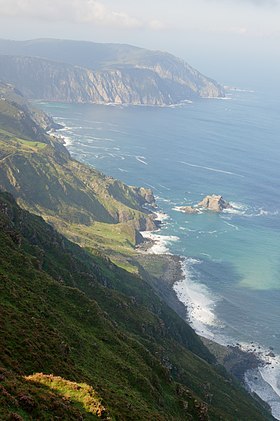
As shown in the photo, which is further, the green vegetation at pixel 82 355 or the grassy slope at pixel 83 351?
the grassy slope at pixel 83 351

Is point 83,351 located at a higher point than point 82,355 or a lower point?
lower

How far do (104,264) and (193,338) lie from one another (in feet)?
163

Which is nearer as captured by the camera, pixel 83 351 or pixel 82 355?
pixel 82 355

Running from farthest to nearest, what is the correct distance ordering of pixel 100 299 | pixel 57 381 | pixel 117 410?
pixel 100 299 → pixel 117 410 → pixel 57 381

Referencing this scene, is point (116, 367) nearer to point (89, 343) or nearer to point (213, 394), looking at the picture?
point (89, 343)

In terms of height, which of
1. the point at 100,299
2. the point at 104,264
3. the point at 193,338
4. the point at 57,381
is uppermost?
the point at 57,381

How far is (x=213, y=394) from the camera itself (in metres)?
124

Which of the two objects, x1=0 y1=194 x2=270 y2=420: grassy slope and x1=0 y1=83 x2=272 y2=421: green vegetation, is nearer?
x1=0 y1=83 x2=272 y2=421: green vegetation

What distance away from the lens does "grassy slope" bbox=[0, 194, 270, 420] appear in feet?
→ 177

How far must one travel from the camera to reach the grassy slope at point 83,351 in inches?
2125

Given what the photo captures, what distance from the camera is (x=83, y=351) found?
3086 inches

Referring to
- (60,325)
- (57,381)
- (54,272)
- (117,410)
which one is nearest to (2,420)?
(57,381)

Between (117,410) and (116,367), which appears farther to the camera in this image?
(116,367)

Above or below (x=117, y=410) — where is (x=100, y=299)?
below
